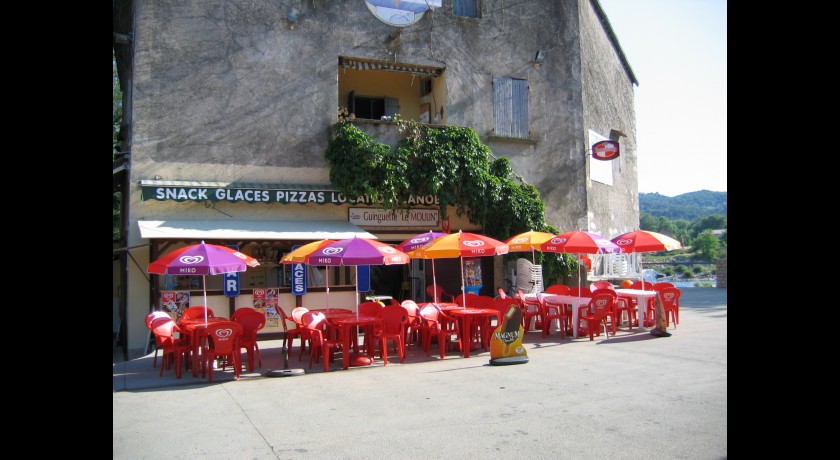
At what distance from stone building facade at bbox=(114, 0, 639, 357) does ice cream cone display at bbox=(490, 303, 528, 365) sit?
5151mm

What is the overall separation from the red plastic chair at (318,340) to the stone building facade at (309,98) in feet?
10.2

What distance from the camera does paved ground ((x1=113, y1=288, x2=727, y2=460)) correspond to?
5668mm

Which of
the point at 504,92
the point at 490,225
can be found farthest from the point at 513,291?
the point at 504,92

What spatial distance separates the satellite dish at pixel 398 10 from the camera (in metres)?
15.7

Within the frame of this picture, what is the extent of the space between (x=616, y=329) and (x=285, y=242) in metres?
7.45

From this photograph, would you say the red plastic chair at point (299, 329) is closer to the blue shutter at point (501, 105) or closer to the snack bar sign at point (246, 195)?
the snack bar sign at point (246, 195)

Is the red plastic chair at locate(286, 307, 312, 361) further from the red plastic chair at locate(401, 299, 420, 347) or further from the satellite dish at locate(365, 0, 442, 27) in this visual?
the satellite dish at locate(365, 0, 442, 27)

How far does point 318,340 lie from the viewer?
1045 centimetres

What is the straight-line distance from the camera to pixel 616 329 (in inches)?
551

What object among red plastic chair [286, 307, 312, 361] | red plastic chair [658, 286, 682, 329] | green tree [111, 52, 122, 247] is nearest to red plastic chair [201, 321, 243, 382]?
red plastic chair [286, 307, 312, 361]

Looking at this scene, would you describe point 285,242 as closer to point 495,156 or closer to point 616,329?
point 495,156

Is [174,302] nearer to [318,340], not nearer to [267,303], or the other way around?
[267,303]

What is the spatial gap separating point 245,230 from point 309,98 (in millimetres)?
3547

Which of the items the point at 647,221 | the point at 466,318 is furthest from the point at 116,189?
the point at 647,221
